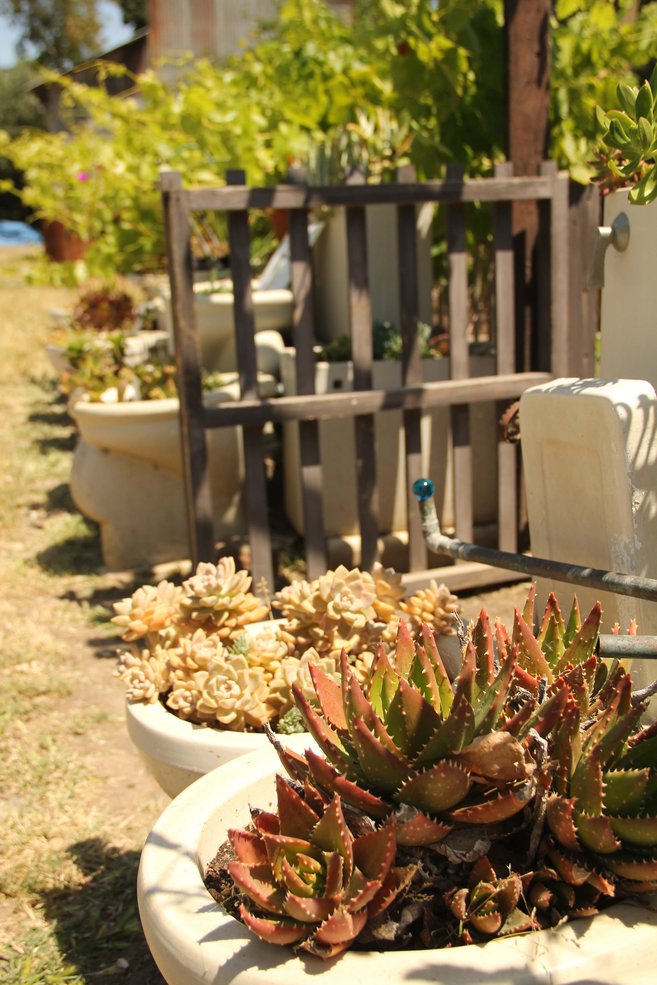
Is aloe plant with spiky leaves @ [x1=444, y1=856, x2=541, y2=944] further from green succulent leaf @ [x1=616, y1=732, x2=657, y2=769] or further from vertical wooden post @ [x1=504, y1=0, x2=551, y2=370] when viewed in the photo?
vertical wooden post @ [x1=504, y1=0, x2=551, y2=370]

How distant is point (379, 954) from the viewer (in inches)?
42.7

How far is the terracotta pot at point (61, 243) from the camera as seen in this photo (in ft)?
31.2

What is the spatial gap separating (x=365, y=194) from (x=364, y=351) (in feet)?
1.71

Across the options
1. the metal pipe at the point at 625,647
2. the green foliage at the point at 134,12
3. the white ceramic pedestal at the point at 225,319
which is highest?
the green foliage at the point at 134,12

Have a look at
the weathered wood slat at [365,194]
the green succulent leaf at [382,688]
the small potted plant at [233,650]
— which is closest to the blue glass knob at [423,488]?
the small potted plant at [233,650]

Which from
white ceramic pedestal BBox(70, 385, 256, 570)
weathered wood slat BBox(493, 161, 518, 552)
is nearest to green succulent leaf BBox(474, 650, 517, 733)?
weathered wood slat BBox(493, 161, 518, 552)

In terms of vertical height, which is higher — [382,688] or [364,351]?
[364,351]

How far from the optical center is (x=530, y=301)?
370cm

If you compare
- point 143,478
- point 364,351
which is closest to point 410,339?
point 364,351

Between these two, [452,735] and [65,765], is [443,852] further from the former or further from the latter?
[65,765]

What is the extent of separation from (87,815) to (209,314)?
2.57 m

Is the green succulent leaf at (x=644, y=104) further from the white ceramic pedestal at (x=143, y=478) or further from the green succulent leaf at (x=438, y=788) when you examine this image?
the white ceramic pedestal at (x=143, y=478)

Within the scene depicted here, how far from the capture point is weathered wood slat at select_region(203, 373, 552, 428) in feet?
10.6

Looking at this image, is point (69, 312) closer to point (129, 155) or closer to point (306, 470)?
point (129, 155)
